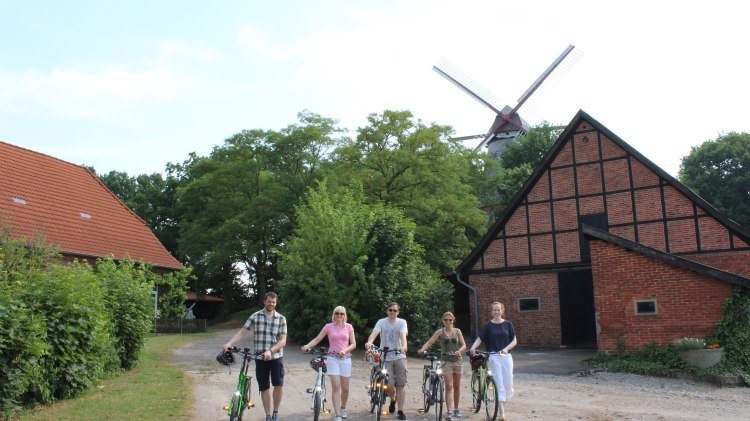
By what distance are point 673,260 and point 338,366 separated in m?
10.5

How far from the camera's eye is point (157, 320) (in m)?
27.1

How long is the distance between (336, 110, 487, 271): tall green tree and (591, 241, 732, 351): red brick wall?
413 inches

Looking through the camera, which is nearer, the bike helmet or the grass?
the bike helmet

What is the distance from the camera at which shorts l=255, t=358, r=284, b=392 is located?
7.68m

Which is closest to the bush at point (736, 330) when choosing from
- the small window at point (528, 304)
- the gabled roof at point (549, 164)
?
the gabled roof at point (549, 164)

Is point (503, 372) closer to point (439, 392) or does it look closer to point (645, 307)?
point (439, 392)

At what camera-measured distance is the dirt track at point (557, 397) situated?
906 cm

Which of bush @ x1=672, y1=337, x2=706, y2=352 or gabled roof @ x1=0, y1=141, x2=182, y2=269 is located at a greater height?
gabled roof @ x1=0, y1=141, x2=182, y2=269

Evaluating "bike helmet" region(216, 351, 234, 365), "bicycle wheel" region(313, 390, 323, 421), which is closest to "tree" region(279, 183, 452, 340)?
"bicycle wheel" region(313, 390, 323, 421)

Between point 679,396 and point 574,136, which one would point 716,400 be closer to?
point 679,396

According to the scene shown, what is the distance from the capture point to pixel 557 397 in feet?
35.8

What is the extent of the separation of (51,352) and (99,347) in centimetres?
130

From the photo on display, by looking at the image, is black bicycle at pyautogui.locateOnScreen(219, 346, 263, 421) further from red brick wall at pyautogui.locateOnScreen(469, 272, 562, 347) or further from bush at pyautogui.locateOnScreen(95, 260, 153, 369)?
red brick wall at pyautogui.locateOnScreen(469, 272, 562, 347)

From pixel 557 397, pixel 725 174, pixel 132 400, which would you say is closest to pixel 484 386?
pixel 557 397
